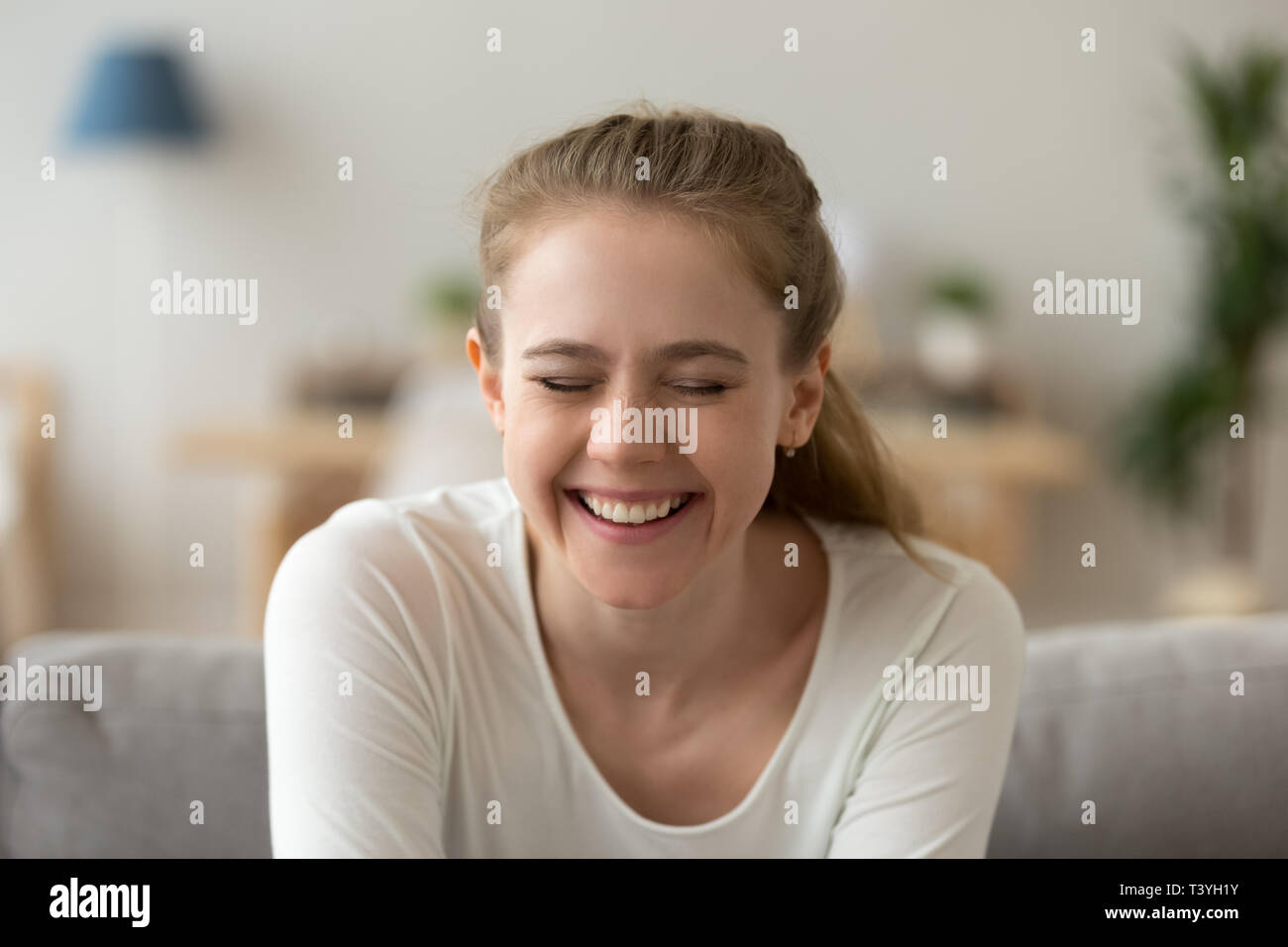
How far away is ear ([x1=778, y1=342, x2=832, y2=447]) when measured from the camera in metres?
1.10

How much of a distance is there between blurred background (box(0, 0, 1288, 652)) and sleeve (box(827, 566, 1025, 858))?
2.51m

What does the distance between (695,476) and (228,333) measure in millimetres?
3176

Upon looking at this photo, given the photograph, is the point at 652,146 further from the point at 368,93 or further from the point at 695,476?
the point at 368,93

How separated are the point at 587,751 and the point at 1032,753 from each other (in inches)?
18.8

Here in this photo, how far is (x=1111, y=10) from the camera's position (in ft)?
12.4

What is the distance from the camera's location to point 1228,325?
11.5 feet

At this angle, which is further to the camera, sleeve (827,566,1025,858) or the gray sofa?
the gray sofa

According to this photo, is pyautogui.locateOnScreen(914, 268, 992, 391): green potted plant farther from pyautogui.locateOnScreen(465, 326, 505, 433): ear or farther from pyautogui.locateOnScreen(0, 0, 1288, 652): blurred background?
pyautogui.locateOnScreen(465, 326, 505, 433): ear
